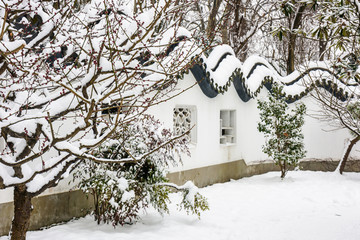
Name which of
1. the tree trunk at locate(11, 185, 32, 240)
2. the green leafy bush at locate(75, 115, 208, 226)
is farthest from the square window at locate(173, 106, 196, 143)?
the tree trunk at locate(11, 185, 32, 240)

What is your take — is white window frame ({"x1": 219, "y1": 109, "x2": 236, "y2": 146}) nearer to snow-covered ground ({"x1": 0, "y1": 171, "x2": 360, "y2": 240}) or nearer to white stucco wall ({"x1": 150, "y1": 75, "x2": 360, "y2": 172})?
white stucco wall ({"x1": 150, "y1": 75, "x2": 360, "y2": 172})

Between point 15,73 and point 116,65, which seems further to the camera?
point 15,73

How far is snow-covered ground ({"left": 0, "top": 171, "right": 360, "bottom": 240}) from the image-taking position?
19.0 ft

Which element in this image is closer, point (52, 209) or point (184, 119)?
point (52, 209)

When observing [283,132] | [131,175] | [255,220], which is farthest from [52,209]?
[283,132]

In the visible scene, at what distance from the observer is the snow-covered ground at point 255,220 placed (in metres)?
5.79

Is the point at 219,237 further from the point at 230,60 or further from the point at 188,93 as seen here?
the point at 230,60

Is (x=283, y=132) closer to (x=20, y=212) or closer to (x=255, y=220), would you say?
(x=255, y=220)

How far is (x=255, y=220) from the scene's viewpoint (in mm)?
6805

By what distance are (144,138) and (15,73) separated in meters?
2.46

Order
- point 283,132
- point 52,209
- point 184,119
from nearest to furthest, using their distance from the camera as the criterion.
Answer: point 52,209
point 184,119
point 283,132

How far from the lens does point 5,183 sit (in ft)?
12.3

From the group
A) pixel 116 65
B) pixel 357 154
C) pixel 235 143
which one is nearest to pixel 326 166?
pixel 357 154

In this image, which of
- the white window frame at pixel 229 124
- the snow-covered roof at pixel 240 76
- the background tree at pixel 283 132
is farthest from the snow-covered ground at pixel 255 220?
the snow-covered roof at pixel 240 76
